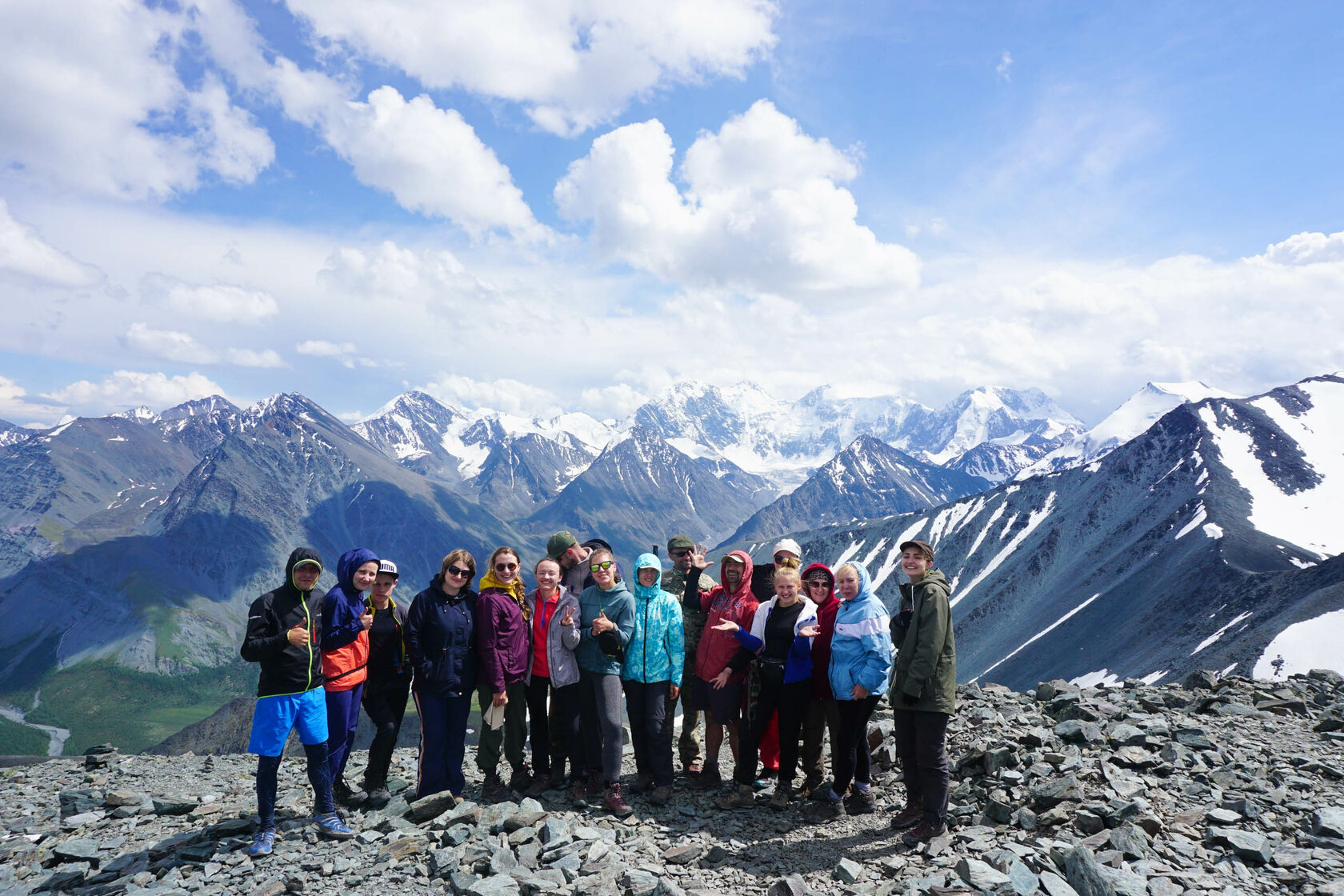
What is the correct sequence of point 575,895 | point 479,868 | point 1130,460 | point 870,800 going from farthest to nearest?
point 1130,460, point 870,800, point 479,868, point 575,895

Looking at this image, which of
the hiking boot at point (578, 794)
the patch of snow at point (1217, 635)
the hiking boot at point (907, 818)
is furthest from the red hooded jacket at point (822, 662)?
the patch of snow at point (1217, 635)

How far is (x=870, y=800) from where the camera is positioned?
A: 1023 centimetres

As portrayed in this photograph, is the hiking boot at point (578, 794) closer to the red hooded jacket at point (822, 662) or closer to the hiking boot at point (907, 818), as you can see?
the red hooded jacket at point (822, 662)

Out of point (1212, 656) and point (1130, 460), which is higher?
point (1130, 460)

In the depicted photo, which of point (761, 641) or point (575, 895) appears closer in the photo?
point (575, 895)

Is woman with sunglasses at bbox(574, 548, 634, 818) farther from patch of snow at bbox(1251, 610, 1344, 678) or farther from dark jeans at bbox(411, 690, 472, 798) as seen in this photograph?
patch of snow at bbox(1251, 610, 1344, 678)

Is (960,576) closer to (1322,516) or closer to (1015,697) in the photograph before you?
(1322,516)

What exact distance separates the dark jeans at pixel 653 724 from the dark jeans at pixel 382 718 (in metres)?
3.65

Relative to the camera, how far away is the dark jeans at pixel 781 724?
33.7ft

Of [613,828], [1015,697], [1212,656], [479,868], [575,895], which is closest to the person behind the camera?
[575,895]

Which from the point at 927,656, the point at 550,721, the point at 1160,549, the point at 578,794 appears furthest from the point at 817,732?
the point at 1160,549

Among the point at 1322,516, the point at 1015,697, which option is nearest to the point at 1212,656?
the point at 1015,697

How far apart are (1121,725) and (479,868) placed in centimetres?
1093

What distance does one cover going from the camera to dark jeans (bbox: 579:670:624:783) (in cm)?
1029
